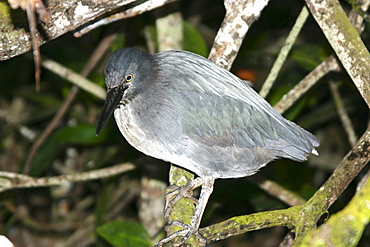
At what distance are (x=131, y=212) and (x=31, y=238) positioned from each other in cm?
102

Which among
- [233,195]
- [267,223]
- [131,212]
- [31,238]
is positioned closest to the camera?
[267,223]

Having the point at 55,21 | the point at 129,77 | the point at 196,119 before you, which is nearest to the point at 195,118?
the point at 196,119

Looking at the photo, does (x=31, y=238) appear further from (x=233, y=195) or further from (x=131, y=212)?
(x=233, y=195)

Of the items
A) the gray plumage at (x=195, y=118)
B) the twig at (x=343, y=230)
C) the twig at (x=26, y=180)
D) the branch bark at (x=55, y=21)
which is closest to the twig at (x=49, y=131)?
the twig at (x=26, y=180)

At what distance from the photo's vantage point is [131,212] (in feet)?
17.3

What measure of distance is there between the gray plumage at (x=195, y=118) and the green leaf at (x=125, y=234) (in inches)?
33.0

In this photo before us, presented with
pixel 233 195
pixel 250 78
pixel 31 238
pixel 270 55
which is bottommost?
pixel 31 238

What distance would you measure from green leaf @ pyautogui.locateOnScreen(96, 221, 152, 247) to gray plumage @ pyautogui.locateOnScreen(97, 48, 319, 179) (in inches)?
33.0

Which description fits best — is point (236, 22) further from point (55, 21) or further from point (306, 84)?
point (55, 21)

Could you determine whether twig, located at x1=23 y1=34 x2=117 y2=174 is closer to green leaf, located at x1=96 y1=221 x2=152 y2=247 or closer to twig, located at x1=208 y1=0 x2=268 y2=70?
green leaf, located at x1=96 y1=221 x2=152 y2=247

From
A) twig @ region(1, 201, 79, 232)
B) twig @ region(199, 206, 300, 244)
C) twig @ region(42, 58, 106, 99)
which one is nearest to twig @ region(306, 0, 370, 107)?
twig @ region(199, 206, 300, 244)

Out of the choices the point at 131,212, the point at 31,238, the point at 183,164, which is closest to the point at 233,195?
the point at 183,164

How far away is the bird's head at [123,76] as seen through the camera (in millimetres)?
2590

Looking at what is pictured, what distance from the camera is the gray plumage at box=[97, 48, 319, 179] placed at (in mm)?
2617
